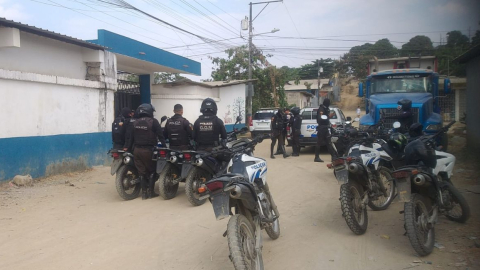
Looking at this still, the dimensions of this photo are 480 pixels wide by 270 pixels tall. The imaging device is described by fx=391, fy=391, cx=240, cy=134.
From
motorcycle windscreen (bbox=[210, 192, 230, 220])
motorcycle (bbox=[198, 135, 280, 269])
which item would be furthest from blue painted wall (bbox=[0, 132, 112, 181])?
motorcycle windscreen (bbox=[210, 192, 230, 220])

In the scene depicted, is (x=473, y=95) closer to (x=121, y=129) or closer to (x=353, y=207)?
(x=353, y=207)

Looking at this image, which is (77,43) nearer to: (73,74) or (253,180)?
(73,74)

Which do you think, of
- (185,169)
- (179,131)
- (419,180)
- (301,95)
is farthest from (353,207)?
(301,95)

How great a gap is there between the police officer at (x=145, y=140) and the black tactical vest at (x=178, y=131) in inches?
10.8

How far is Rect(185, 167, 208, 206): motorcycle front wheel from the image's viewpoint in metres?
6.85

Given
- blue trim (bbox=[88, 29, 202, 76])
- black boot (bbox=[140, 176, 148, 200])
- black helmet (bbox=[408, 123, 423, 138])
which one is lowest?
black boot (bbox=[140, 176, 148, 200])

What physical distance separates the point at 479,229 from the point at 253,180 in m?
3.22

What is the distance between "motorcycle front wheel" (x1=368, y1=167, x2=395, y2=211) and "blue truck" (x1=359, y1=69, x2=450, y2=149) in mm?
4201

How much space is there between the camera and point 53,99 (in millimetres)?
9930

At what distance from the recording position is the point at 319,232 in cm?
540

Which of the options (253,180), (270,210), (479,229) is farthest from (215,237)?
(479,229)

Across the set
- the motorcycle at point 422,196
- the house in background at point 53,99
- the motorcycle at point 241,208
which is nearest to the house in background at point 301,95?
the house in background at point 53,99

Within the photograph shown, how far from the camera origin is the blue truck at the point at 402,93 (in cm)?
1052

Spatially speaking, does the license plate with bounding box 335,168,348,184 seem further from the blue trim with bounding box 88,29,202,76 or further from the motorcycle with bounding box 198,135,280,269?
the blue trim with bounding box 88,29,202,76
